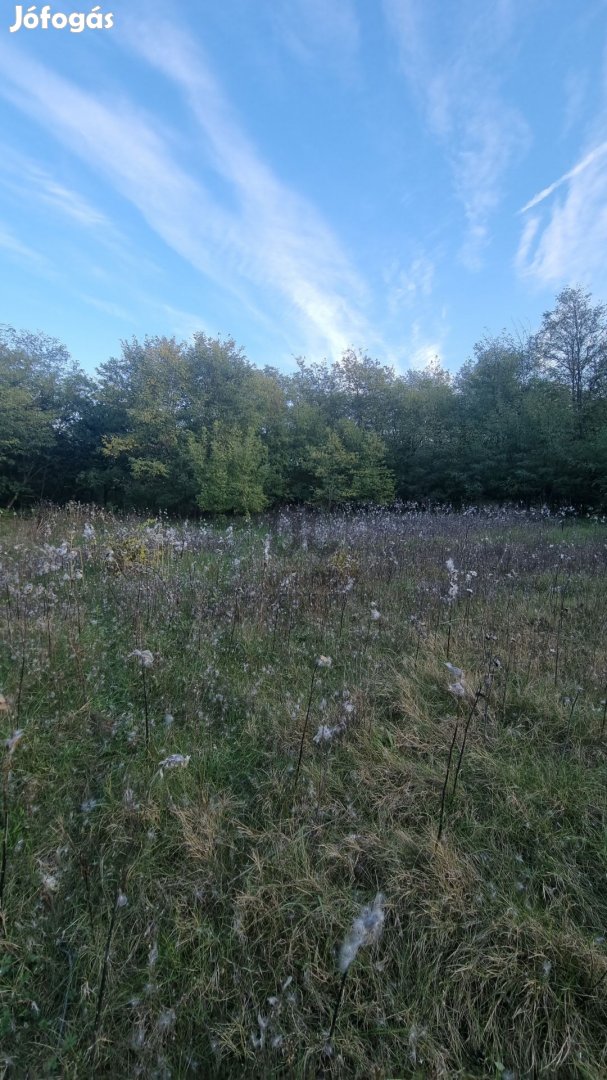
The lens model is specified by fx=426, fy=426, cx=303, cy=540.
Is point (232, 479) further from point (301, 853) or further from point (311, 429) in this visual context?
point (301, 853)

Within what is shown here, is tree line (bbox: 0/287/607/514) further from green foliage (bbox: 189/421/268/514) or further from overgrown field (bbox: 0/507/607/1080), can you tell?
overgrown field (bbox: 0/507/607/1080)

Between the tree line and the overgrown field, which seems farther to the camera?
the tree line

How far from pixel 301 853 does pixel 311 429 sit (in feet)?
61.3

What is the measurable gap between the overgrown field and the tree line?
1128cm

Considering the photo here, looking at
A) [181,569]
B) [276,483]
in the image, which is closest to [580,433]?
[276,483]

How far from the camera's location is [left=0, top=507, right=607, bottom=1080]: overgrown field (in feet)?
4.32

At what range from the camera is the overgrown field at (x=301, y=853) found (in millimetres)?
1315

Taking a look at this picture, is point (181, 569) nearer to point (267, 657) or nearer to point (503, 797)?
point (267, 657)

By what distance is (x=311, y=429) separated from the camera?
1939 centimetres

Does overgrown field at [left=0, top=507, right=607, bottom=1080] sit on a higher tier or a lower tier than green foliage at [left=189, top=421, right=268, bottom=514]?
lower

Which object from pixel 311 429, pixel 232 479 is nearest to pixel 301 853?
pixel 232 479

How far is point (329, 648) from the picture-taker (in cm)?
368

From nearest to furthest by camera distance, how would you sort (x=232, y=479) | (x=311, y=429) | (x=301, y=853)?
(x=301, y=853), (x=232, y=479), (x=311, y=429)

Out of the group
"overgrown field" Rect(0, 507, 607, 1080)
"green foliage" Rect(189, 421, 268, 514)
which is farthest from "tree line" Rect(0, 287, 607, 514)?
"overgrown field" Rect(0, 507, 607, 1080)
